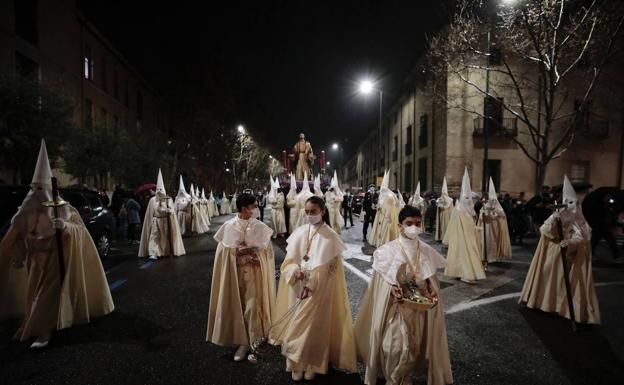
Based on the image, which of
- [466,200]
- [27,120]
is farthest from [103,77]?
[466,200]

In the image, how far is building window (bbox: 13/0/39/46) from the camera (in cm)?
1670

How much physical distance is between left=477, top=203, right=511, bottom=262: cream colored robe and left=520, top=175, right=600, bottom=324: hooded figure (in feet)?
10.5

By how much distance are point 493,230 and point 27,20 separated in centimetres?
2205

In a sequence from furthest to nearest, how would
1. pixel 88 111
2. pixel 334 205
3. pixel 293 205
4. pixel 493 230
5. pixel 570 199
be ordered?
1. pixel 88 111
2. pixel 293 205
3. pixel 334 205
4. pixel 493 230
5. pixel 570 199

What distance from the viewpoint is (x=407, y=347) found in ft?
9.57

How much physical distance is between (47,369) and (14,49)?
57.6 ft

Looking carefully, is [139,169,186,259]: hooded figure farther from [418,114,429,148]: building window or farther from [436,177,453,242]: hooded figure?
A: [418,114,429,148]: building window

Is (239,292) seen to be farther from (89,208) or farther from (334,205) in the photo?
(334,205)

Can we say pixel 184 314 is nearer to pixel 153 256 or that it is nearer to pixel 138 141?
pixel 153 256

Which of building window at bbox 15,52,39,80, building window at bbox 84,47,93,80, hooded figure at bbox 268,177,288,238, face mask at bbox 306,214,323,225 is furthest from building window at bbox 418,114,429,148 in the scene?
face mask at bbox 306,214,323,225

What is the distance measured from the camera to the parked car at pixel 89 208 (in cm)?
679

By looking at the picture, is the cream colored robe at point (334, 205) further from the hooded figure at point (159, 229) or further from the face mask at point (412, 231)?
the face mask at point (412, 231)

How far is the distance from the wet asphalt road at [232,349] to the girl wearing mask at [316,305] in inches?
10.4

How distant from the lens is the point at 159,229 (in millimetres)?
9727
